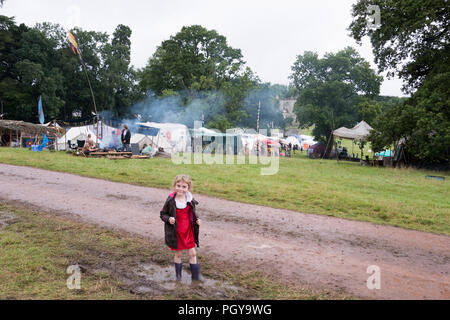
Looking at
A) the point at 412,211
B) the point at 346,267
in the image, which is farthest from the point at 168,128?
the point at 346,267

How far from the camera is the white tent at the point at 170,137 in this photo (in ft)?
91.1

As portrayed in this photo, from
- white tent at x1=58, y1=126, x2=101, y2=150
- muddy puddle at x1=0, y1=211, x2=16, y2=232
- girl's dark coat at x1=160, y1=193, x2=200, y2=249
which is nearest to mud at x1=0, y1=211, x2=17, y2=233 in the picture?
muddy puddle at x1=0, y1=211, x2=16, y2=232

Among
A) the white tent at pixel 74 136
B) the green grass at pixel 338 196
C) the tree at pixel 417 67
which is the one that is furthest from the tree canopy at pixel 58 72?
the tree at pixel 417 67

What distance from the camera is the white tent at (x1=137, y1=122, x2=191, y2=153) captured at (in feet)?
91.1

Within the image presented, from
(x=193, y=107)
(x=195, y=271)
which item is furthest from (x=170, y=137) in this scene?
(x=195, y=271)

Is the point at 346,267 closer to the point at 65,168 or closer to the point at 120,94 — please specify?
the point at 65,168

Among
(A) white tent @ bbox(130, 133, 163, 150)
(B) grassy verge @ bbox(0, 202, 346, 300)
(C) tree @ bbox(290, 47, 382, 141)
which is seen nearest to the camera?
(B) grassy verge @ bbox(0, 202, 346, 300)

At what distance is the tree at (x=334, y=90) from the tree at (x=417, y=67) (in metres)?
15.8

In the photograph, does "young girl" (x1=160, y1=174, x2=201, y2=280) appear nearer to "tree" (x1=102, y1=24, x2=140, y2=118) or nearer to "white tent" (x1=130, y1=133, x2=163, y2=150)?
"white tent" (x1=130, y1=133, x2=163, y2=150)

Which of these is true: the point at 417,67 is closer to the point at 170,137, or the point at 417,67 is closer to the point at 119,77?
the point at 170,137

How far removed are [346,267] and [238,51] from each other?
167ft

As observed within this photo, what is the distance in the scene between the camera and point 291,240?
5.62 m

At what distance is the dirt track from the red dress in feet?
2.47

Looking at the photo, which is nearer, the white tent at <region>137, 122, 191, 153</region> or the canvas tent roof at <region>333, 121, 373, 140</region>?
the canvas tent roof at <region>333, 121, 373, 140</region>
